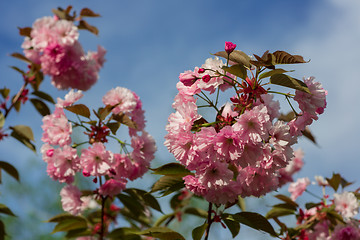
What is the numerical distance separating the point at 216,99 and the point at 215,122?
13cm

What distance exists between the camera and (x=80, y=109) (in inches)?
76.0

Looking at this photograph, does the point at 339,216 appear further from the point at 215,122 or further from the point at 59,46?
the point at 59,46

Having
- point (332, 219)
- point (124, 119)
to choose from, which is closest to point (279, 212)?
point (332, 219)

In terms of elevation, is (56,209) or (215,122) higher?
(56,209)

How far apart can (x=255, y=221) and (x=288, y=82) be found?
608 mm

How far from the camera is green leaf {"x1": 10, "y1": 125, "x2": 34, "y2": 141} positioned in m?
2.44

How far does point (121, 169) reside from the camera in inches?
79.7

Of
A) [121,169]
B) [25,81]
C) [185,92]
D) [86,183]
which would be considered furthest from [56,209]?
[185,92]

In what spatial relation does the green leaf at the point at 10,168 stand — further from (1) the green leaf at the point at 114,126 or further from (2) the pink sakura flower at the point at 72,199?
(1) the green leaf at the point at 114,126

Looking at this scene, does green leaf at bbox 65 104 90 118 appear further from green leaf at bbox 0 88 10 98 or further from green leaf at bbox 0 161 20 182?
green leaf at bbox 0 88 10 98

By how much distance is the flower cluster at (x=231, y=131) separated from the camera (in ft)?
3.97

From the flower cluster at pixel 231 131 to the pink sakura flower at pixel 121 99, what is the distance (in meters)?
0.84

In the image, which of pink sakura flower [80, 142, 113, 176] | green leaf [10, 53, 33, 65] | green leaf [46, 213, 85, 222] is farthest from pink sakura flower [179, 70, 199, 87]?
green leaf [10, 53, 33, 65]

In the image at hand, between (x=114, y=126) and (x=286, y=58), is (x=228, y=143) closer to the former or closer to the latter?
(x=286, y=58)
